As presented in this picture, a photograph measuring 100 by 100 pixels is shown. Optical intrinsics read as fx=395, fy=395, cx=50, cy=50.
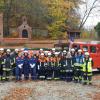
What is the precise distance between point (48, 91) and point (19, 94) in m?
1.51

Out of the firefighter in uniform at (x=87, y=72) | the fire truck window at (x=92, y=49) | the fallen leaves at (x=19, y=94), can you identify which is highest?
the fire truck window at (x=92, y=49)

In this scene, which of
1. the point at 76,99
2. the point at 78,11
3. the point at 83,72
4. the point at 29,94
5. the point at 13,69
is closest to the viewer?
the point at 76,99

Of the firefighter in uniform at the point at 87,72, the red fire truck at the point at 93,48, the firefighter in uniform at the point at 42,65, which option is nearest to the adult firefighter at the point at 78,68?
the firefighter in uniform at the point at 87,72

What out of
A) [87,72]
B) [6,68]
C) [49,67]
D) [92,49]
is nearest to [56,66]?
[49,67]

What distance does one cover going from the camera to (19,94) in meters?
16.2

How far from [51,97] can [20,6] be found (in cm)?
6006

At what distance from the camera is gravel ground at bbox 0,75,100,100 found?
1556 cm

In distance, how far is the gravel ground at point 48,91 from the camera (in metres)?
15.6

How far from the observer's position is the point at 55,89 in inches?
698

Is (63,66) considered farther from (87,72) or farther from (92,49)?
(92,49)

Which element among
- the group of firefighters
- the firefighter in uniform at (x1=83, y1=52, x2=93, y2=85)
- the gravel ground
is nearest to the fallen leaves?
the gravel ground

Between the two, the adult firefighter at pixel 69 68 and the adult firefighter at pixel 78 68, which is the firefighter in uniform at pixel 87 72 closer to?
the adult firefighter at pixel 78 68

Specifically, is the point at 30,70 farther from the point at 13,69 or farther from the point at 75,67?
the point at 75,67

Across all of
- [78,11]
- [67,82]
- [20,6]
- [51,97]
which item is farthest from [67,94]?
[78,11]
